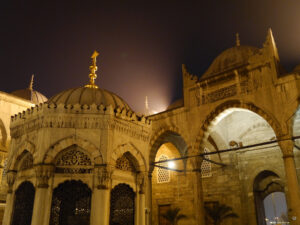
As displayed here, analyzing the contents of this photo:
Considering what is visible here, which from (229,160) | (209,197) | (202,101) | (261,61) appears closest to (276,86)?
(261,61)

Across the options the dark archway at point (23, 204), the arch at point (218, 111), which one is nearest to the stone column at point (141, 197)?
the dark archway at point (23, 204)

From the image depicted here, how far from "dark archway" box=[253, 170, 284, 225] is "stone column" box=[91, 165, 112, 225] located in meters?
13.2

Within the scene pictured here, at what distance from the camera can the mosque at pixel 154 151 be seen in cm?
557

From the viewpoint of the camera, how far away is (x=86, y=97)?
6.52 metres

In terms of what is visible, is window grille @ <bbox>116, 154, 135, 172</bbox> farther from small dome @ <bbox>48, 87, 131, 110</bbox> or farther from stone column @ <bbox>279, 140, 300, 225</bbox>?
stone column @ <bbox>279, 140, 300, 225</bbox>

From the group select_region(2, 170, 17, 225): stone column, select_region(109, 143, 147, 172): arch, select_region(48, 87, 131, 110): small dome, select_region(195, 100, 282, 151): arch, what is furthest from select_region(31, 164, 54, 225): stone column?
select_region(195, 100, 282, 151): arch

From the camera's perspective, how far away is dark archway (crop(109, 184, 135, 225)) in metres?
5.77

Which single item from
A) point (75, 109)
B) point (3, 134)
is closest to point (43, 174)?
point (75, 109)

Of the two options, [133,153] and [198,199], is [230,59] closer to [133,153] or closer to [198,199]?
[198,199]

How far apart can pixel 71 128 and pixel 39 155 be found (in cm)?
78

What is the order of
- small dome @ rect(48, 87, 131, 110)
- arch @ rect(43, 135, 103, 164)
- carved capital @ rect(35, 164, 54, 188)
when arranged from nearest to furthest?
1. carved capital @ rect(35, 164, 54, 188)
2. arch @ rect(43, 135, 103, 164)
3. small dome @ rect(48, 87, 131, 110)

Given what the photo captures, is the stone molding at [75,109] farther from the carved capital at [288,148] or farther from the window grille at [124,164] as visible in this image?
the carved capital at [288,148]

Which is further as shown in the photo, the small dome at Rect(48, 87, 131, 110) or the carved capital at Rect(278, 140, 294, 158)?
the carved capital at Rect(278, 140, 294, 158)

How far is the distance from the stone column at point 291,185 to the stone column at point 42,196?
947cm
